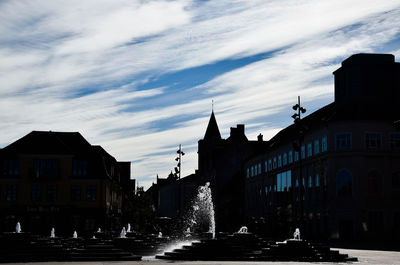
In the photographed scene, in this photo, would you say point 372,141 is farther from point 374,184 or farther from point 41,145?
point 41,145

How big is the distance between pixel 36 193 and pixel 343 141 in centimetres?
3298

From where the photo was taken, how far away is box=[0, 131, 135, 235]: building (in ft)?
219

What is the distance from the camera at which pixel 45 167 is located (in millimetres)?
67562

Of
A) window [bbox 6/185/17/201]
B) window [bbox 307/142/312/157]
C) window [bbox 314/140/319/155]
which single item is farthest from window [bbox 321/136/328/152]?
window [bbox 6/185/17/201]

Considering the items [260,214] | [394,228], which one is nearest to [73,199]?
[260,214]

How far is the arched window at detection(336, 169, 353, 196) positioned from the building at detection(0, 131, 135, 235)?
25289 mm

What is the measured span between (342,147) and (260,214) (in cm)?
2911

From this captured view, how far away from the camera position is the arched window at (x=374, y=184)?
56969mm

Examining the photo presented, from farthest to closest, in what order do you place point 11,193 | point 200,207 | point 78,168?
1. point 200,207
2. point 78,168
3. point 11,193

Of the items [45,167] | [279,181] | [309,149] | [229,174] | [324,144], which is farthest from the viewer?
[229,174]

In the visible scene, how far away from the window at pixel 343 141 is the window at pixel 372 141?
5.34 ft

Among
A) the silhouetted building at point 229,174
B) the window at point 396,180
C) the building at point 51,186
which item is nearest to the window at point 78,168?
the building at point 51,186

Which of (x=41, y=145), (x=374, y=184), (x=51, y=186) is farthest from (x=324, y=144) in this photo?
(x=41, y=145)

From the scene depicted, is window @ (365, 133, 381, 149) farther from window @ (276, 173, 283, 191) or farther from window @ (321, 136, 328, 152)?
window @ (276, 173, 283, 191)
